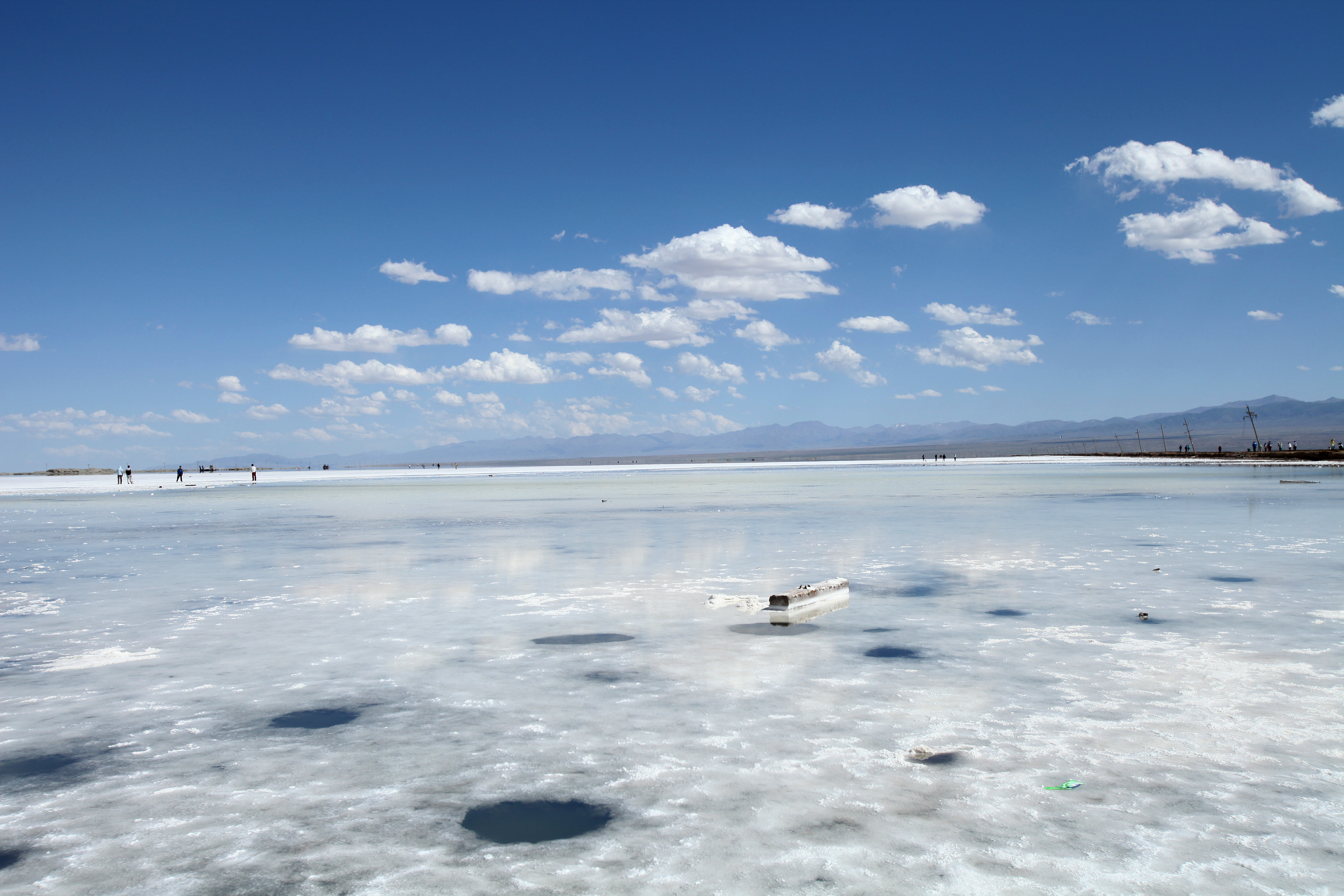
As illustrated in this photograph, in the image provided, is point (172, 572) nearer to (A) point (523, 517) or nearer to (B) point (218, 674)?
(B) point (218, 674)

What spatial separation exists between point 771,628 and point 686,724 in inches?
139

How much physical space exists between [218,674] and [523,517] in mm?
18427

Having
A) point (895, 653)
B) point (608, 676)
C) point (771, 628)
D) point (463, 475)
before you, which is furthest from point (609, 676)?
point (463, 475)

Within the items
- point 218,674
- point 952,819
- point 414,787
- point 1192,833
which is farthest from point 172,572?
point 1192,833

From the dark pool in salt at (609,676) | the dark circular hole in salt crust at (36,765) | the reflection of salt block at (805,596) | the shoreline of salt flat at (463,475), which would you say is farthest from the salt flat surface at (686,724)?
the shoreline of salt flat at (463,475)

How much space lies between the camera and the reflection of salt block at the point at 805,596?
970 centimetres

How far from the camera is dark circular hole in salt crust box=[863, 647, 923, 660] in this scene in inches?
318

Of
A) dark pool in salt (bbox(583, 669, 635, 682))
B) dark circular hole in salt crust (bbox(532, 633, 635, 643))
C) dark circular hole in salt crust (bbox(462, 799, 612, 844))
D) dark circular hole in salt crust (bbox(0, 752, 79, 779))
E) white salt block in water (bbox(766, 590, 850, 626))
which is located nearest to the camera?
dark circular hole in salt crust (bbox(462, 799, 612, 844))

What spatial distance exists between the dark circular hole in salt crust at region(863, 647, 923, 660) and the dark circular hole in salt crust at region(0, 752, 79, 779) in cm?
618

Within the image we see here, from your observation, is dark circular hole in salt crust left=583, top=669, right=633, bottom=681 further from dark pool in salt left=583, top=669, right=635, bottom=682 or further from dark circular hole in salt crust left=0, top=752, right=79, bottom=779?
dark circular hole in salt crust left=0, top=752, right=79, bottom=779

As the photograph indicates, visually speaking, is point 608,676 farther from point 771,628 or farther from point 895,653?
point 895,653

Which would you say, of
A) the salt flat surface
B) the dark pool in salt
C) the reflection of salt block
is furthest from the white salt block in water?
the dark pool in salt

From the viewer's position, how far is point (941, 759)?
5.33 m

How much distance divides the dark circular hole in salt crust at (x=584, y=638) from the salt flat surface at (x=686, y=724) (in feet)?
0.36
